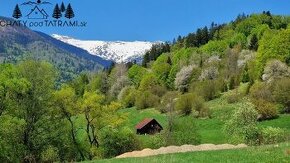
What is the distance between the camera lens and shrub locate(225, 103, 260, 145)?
80.2 meters

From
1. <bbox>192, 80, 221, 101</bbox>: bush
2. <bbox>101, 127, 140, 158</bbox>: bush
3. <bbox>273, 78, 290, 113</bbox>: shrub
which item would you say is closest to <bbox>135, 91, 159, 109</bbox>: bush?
<bbox>192, 80, 221, 101</bbox>: bush

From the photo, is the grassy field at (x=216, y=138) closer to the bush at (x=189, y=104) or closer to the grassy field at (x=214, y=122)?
the grassy field at (x=214, y=122)

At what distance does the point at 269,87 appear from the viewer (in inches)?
4638

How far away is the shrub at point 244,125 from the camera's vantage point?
263 ft

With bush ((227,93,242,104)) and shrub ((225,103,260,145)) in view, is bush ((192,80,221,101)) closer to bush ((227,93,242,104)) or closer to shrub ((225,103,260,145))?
bush ((227,93,242,104))

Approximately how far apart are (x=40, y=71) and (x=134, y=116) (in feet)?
262

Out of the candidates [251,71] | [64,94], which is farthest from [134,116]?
[64,94]

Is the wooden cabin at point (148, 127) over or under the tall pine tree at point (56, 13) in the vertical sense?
under

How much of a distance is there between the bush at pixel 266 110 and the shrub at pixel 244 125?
1506cm

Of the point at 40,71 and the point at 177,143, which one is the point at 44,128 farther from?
the point at 177,143

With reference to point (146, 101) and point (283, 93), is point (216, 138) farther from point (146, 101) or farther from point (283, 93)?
point (146, 101)

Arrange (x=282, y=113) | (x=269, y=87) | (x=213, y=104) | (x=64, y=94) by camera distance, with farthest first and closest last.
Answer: (x=213, y=104) < (x=269, y=87) < (x=282, y=113) < (x=64, y=94)

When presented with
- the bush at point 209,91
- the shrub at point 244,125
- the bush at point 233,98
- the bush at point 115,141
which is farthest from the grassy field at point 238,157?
the bush at point 209,91

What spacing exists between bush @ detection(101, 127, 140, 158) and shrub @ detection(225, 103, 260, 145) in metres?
17.9
